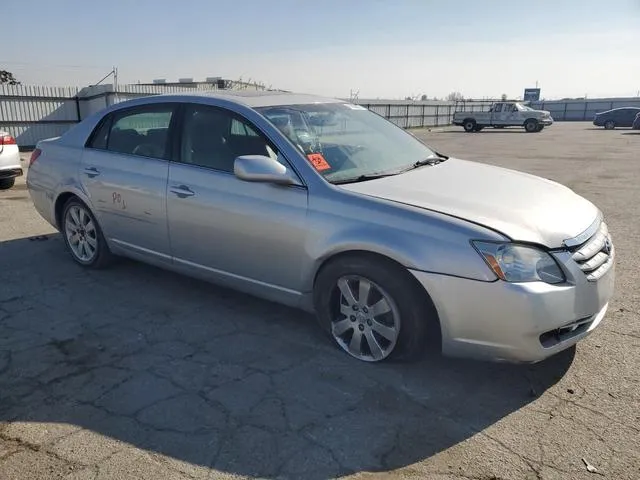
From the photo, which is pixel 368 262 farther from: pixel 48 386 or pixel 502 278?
pixel 48 386

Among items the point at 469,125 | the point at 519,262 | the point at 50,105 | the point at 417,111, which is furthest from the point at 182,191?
the point at 417,111

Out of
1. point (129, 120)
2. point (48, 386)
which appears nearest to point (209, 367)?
point (48, 386)

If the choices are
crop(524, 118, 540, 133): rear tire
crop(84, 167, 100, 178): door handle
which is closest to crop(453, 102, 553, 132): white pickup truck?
crop(524, 118, 540, 133): rear tire

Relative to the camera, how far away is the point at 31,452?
252 centimetres

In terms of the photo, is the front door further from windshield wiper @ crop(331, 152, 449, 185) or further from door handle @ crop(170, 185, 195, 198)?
windshield wiper @ crop(331, 152, 449, 185)

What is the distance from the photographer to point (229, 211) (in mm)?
3695

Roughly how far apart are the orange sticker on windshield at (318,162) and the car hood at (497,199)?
0.83 ft

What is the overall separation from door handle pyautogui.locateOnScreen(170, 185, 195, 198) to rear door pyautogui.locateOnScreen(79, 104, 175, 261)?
12 centimetres

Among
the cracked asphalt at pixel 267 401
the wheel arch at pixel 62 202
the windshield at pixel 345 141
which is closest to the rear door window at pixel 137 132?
the wheel arch at pixel 62 202

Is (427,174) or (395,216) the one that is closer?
(395,216)

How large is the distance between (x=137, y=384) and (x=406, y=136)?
2.89 m

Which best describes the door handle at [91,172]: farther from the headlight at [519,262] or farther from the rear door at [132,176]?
the headlight at [519,262]

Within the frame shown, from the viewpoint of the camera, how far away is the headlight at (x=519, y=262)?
2760mm

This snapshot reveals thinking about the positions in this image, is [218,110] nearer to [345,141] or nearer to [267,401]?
[345,141]
